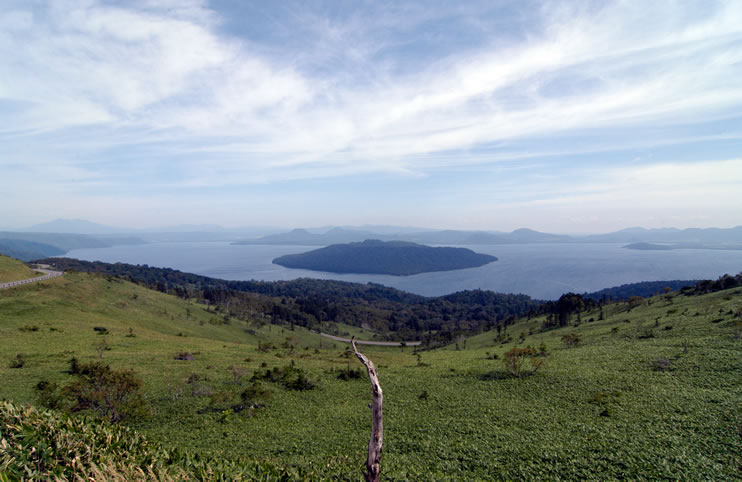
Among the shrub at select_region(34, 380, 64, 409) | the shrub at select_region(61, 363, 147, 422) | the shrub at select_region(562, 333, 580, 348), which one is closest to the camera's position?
the shrub at select_region(61, 363, 147, 422)

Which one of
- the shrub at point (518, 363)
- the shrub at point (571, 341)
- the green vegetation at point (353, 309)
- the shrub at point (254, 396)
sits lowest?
the green vegetation at point (353, 309)

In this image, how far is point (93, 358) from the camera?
29.0 meters

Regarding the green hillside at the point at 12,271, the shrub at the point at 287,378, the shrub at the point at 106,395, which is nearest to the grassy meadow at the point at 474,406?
the shrub at the point at 287,378

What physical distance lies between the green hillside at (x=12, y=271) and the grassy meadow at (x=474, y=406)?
31.3 m

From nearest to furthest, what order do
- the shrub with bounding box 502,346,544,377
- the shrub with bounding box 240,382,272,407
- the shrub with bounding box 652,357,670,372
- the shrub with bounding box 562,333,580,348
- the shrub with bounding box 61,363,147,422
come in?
the shrub with bounding box 61,363,147,422, the shrub with bounding box 240,382,272,407, the shrub with bounding box 652,357,670,372, the shrub with bounding box 502,346,544,377, the shrub with bounding box 562,333,580,348

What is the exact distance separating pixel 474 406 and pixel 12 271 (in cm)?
8996

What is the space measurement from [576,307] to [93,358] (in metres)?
75.2

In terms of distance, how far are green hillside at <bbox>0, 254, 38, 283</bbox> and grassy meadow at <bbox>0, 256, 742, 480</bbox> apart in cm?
3131

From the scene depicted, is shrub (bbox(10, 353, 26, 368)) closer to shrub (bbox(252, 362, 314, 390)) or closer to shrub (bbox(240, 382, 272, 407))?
shrub (bbox(252, 362, 314, 390))

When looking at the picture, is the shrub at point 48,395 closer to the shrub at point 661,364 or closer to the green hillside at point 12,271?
the shrub at point 661,364

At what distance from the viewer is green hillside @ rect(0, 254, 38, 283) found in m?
61.6

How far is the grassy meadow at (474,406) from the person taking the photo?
12633mm

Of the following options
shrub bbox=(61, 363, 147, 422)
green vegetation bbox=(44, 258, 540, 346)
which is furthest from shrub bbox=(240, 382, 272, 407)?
green vegetation bbox=(44, 258, 540, 346)

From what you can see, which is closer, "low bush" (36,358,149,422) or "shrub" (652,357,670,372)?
"low bush" (36,358,149,422)
